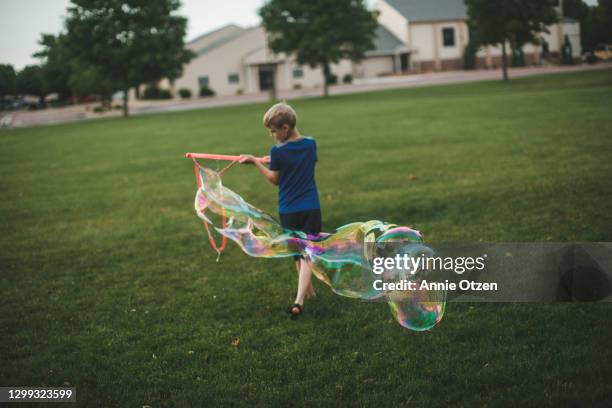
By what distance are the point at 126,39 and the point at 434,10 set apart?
39249mm

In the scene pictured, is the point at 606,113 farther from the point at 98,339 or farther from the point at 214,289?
the point at 98,339

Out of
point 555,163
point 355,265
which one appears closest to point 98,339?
point 355,265

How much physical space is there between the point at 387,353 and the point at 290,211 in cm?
152

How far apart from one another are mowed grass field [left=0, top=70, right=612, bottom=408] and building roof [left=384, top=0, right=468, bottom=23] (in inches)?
2324

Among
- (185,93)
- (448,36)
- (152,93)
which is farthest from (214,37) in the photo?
(448,36)

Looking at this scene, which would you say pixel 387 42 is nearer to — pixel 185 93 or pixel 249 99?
pixel 249 99

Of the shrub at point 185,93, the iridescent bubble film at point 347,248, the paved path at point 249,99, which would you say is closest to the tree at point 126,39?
the paved path at point 249,99

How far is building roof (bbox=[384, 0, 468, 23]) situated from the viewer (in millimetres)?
70688

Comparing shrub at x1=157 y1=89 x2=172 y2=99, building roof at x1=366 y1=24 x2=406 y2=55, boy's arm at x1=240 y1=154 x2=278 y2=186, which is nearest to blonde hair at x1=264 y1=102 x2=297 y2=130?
boy's arm at x1=240 y1=154 x2=278 y2=186

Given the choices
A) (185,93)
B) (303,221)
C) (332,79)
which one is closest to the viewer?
(303,221)

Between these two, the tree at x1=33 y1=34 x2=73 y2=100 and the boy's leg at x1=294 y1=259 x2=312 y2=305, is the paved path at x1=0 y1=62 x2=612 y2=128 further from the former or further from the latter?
the boy's leg at x1=294 y1=259 x2=312 y2=305

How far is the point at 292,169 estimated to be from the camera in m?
5.33

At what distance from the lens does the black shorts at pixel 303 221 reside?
17.8 ft

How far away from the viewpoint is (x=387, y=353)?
4.88 meters
